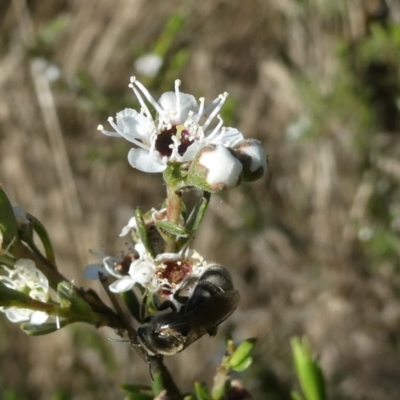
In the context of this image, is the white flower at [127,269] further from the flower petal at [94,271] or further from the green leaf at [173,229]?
the green leaf at [173,229]

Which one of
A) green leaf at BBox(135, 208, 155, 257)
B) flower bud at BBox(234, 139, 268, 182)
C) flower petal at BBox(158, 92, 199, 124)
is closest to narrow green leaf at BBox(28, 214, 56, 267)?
green leaf at BBox(135, 208, 155, 257)

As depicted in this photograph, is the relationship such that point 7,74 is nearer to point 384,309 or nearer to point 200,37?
point 200,37

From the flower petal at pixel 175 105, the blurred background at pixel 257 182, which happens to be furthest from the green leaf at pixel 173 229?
the blurred background at pixel 257 182

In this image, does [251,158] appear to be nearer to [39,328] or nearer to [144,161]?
[144,161]

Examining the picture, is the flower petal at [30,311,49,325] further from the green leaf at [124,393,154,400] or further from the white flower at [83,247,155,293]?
the green leaf at [124,393,154,400]

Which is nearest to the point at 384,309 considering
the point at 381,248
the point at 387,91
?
the point at 381,248

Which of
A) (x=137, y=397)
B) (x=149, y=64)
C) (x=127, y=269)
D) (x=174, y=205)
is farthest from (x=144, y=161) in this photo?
(x=149, y=64)
